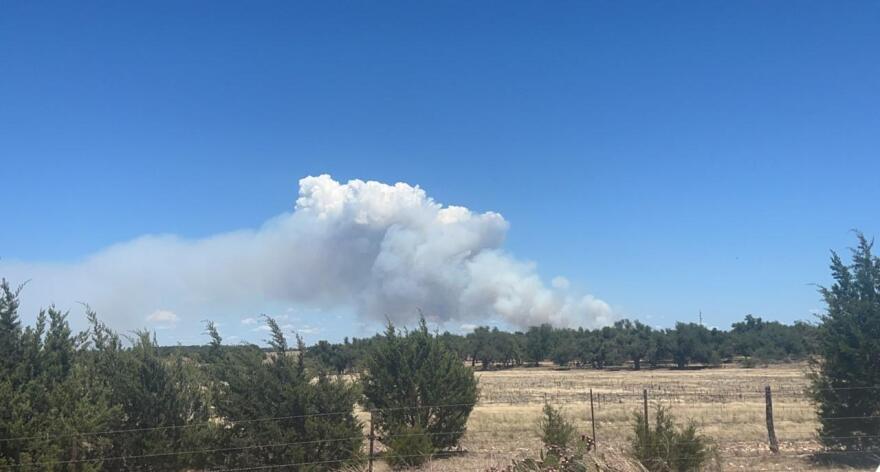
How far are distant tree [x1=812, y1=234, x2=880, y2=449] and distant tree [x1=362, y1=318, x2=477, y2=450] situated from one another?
27.0ft

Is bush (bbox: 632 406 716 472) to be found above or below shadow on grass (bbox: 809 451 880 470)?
above

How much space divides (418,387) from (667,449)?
20.0 feet

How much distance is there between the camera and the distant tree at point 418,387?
615 inches

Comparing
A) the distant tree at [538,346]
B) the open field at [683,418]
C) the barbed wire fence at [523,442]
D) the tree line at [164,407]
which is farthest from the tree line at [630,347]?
the tree line at [164,407]

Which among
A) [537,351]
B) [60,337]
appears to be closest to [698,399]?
[60,337]

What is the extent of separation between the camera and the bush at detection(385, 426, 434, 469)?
1362 centimetres

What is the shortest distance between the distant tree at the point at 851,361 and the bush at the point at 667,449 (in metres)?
4.25

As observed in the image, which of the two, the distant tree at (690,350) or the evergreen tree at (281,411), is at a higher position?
the evergreen tree at (281,411)

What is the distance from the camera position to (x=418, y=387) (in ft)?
52.0

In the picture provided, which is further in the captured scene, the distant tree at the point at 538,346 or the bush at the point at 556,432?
the distant tree at the point at 538,346

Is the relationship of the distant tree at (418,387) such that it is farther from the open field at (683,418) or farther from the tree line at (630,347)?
the tree line at (630,347)

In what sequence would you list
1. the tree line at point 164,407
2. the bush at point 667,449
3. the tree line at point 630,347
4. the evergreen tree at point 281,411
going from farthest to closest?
the tree line at point 630,347, the evergreen tree at point 281,411, the bush at point 667,449, the tree line at point 164,407

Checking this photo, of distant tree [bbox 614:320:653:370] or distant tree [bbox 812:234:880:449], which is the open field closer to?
distant tree [bbox 812:234:880:449]

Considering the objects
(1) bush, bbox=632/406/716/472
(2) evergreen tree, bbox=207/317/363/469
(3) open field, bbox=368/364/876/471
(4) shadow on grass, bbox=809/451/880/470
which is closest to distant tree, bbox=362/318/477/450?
(3) open field, bbox=368/364/876/471
